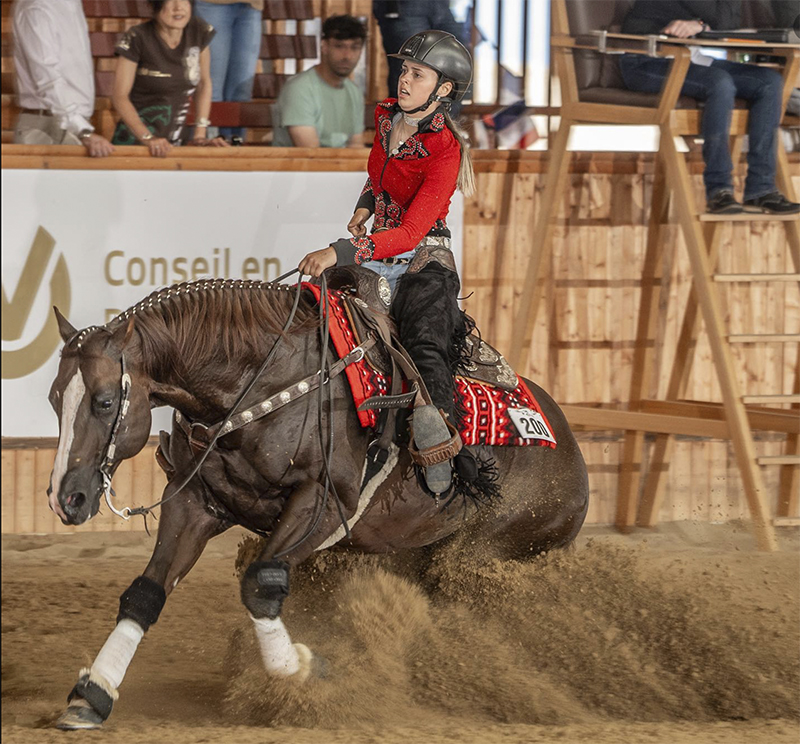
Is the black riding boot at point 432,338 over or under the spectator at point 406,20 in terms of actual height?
under

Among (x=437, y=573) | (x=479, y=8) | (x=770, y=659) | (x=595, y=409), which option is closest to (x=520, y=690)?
(x=437, y=573)

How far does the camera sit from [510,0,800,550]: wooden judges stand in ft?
19.9

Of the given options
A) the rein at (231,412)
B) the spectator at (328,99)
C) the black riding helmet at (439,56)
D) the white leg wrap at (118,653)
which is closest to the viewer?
the white leg wrap at (118,653)

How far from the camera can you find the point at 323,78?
679 centimetres

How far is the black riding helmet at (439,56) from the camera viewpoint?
4.00 metres

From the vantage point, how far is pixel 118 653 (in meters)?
3.59

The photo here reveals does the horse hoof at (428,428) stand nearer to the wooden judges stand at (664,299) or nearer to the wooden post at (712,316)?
the wooden judges stand at (664,299)

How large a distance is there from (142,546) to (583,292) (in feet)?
10.3

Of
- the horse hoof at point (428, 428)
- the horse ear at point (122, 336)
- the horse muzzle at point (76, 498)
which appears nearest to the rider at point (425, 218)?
the horse hoof at point (428, 428)

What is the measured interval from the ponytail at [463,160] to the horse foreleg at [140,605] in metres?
1.49

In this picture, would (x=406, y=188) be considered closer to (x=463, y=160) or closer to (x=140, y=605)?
(x=463, y=160)

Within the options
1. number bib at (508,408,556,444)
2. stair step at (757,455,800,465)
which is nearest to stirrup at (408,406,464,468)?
number bib at (508,408,556,444)

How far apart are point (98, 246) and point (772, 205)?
→ 378cm

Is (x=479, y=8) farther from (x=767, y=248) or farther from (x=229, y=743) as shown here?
(x=229, y=743)
